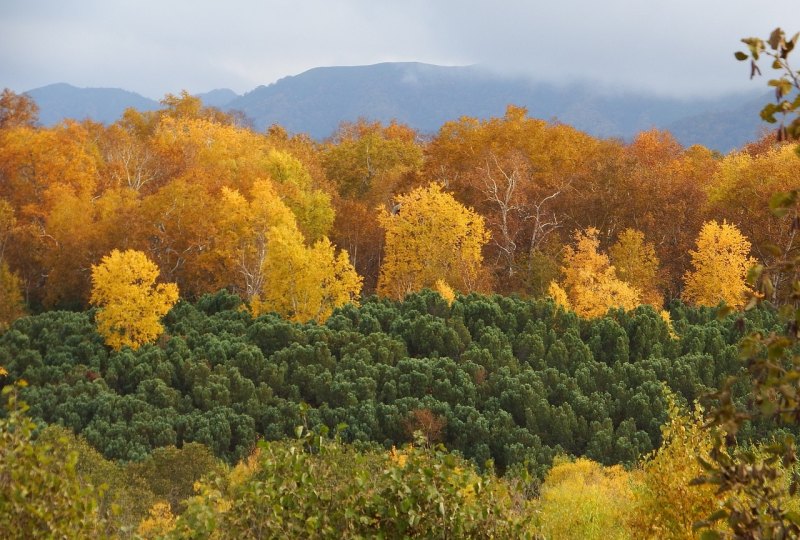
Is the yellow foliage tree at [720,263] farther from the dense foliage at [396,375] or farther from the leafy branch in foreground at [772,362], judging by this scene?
the leafy branch in foreground at [772,362]

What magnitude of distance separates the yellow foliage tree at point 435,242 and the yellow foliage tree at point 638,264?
812 cm

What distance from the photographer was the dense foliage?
32531 mm

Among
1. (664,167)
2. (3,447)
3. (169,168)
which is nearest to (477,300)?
(664,167)

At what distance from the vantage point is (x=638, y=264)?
45.2m

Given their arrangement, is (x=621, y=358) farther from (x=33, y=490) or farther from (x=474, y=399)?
(x=33, y=490)

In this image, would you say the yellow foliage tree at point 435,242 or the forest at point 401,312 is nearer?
the forest at point 401,312

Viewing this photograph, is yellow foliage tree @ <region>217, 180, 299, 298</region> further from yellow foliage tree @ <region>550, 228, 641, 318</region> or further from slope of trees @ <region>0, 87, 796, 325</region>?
yellow foliage tree @ <region>550, 228, 641, 318</region>

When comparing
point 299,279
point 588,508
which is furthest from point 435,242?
point 588,508

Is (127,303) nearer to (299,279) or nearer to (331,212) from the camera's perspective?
(299,279)

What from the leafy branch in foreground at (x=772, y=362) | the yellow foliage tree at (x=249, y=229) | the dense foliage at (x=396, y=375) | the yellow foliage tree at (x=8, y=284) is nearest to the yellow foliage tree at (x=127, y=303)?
the dense foliage at (x=396, y=375)

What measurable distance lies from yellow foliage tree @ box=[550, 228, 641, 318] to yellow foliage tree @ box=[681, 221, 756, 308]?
12.3 feet

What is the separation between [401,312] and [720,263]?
58.5ft

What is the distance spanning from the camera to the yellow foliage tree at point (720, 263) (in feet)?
141

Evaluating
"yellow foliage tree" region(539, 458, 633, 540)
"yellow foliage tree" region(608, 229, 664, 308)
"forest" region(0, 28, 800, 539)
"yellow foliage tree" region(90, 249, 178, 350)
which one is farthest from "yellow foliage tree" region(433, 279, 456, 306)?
"yellow foliage tree" region(539, 458, 633, 540)
